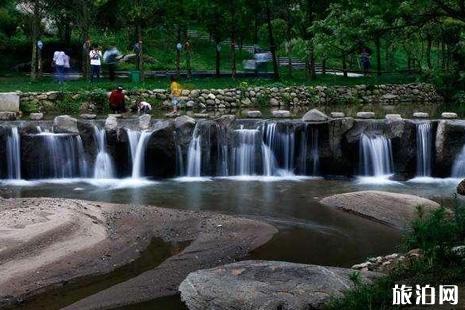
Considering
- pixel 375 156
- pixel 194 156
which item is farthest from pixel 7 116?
pixel 375 156

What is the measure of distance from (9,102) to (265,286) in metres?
20.7

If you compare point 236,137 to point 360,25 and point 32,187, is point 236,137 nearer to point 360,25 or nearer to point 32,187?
point 32,187

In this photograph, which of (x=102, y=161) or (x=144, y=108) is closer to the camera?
(x=102, y=161)

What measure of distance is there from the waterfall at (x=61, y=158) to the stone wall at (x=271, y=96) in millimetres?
6704

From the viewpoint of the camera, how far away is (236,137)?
2370 centimetres

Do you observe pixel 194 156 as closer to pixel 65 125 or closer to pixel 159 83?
pixel 65 125

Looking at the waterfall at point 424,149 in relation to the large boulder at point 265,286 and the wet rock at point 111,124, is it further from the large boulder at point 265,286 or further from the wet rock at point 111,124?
the large boulder at point 265,286

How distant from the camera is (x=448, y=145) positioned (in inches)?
904

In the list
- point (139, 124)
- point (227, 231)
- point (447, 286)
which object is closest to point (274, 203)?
point (227, 231)

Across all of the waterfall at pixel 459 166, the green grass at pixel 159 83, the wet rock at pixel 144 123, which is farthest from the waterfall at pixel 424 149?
the green grass at pixel 159 83

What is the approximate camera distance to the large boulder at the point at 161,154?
23020 mm

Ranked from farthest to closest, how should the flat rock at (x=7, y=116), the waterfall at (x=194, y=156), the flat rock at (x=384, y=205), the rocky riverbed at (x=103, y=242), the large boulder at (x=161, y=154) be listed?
the flat rock at (x=7, y=116), the waterfall at (x=194, y=156), the large boulder at (x=161, y=154), the flat rock at (x=384, y=205), the rocky riverbed at (x=103, y=242)

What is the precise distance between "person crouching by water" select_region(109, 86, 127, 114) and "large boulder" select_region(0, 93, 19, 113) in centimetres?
413

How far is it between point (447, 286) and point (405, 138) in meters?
15.4
